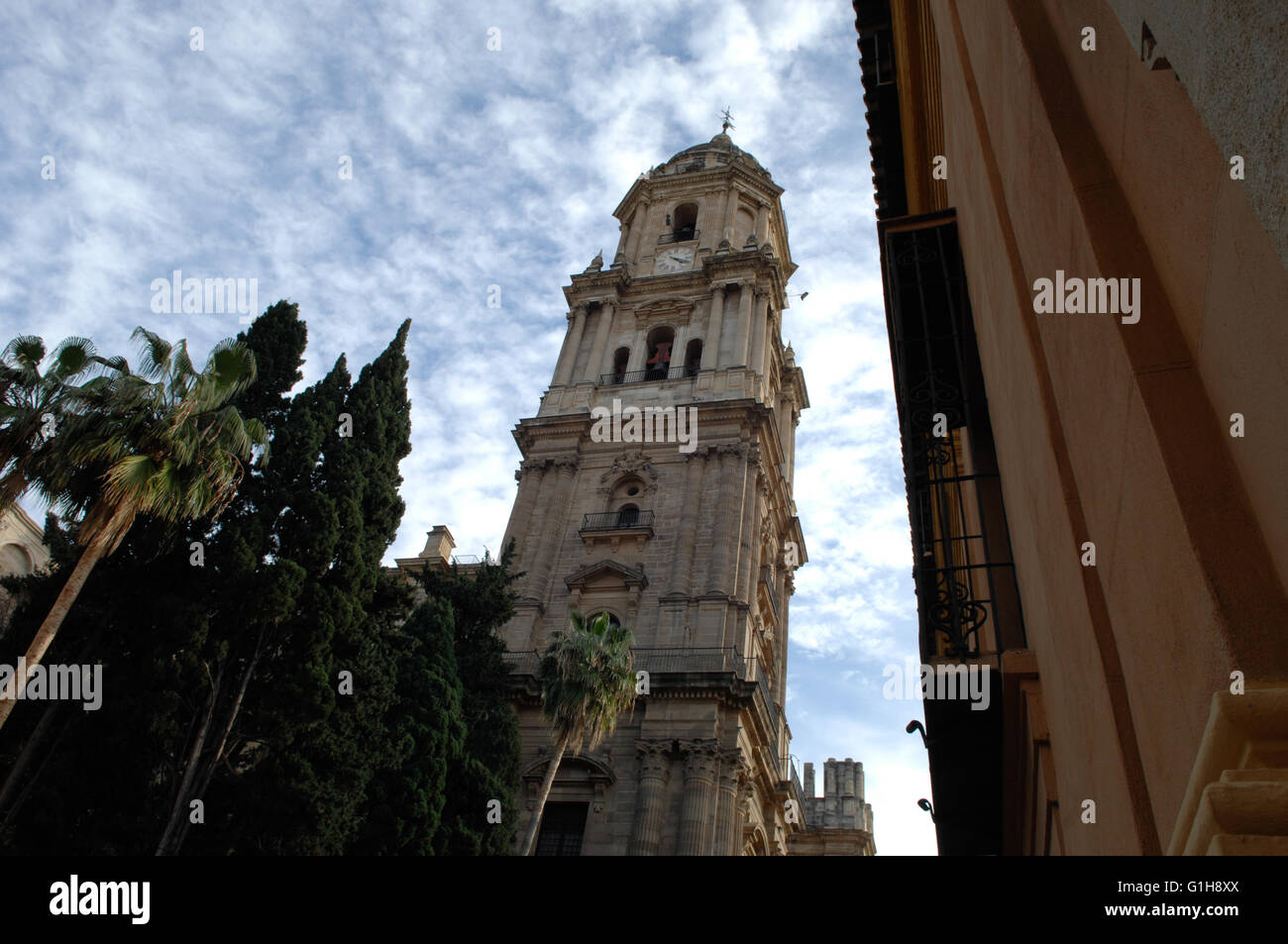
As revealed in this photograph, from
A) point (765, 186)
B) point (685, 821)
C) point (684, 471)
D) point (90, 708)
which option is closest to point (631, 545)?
point (684, 471)

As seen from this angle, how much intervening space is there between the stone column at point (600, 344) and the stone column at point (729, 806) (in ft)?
56.0

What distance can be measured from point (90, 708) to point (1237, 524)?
15.5 metres

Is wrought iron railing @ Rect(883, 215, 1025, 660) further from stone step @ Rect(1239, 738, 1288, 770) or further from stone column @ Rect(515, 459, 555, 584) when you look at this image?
stone column @ Rect(515, 459, 555, 584)

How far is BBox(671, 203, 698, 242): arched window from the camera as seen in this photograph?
44.9m

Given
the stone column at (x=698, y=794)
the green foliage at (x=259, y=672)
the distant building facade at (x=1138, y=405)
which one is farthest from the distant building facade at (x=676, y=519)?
the distant building facade at (x=1138, y=405)

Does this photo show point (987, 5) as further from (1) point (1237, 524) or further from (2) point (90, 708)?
(2) point (90, 708)

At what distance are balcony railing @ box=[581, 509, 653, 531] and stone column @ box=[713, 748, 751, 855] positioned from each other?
29.4 feet

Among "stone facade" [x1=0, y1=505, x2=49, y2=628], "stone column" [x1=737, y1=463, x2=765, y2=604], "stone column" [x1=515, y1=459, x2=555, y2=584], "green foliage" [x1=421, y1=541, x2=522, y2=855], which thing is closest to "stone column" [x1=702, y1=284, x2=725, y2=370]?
"stone column" [x1=737, y1=463, x2=765, y2=604]

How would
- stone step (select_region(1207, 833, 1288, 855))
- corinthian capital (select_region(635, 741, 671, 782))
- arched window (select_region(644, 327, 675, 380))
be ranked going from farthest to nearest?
arched window (select_region(644, 327, 675, 380))
corinthian capital (select_region(635, 741, 671, 782))
stone step (select_region(1207, 833, 1288, 855))

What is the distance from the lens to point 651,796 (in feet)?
81.5

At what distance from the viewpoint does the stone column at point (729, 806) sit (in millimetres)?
24188

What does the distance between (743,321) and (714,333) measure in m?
1.29

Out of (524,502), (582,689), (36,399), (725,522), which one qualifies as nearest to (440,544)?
(524,502)

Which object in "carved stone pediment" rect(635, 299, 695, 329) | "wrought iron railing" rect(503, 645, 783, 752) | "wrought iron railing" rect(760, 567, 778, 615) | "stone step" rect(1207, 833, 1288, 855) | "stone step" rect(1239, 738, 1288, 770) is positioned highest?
"carved stone pediment" rect(635, 299, 695, 329)
